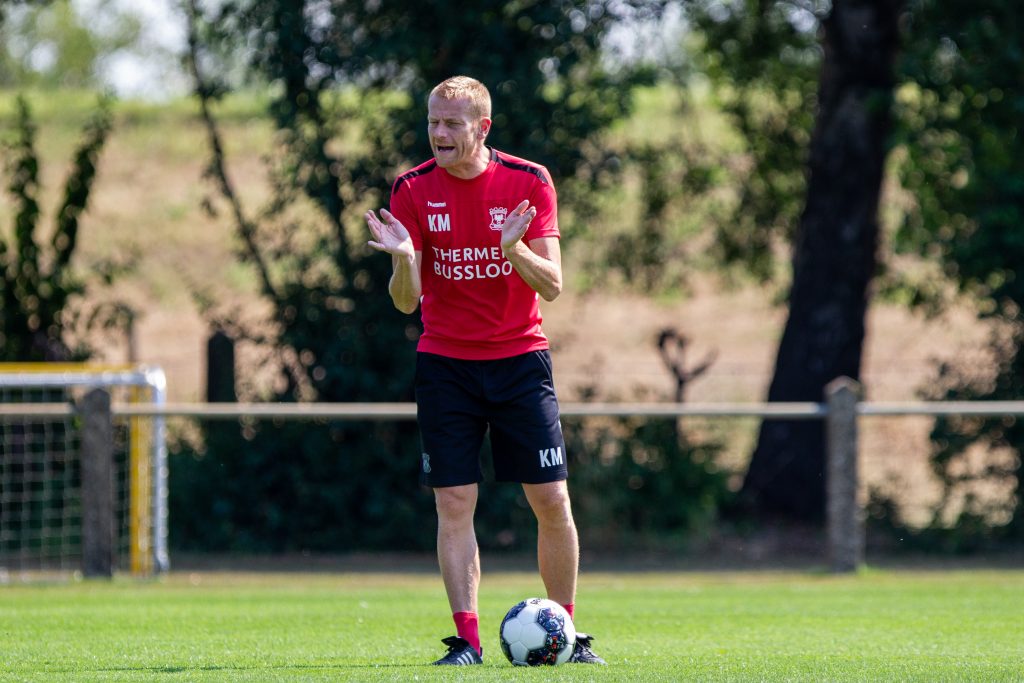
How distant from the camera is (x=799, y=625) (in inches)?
298

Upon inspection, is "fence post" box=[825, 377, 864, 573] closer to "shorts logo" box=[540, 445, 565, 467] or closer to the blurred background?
the blurred background

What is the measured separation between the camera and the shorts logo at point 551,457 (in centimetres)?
566

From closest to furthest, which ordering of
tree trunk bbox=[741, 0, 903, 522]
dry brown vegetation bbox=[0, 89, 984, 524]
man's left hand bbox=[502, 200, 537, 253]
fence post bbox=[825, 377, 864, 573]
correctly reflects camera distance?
1. man's left hand bbox=[502, 200, 537, 253]
2. fence post bbox=[825, 377, 864, 573]
3. tree trunk bbox=[741, 0, 903, 522]
4. dry brown vegetation bbox=[0, 89, 984, 524]

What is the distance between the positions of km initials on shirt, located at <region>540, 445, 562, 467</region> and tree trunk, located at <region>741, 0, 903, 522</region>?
8.67m

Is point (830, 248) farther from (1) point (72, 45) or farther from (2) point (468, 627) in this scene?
(1) point (72, 45)

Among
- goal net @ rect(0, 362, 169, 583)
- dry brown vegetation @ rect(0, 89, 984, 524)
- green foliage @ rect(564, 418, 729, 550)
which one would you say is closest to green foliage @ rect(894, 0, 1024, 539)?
green foliage @ rect(564, 418, 729, 550)

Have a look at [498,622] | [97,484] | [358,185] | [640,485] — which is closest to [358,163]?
[358,185]

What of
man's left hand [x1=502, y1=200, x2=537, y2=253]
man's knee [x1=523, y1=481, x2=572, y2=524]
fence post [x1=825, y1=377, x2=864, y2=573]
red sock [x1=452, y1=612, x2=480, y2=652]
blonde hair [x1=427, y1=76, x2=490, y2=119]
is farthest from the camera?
fence post [x1=825, y1=377, x2=864, y2=573]

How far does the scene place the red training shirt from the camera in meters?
5.62

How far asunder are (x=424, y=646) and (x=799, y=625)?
83.0 inches

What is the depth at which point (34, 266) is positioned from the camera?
12875 mm

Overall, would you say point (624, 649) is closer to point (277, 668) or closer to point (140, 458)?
point (277, 668)

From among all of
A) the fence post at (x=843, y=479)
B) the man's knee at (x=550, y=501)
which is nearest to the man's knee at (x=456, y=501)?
the man's knee at (x=550, y=501)

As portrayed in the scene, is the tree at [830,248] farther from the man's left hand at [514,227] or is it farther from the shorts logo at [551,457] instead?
the man's left hand at [514,227]
